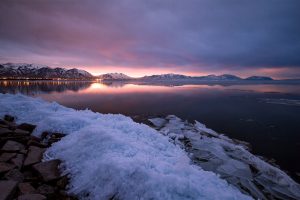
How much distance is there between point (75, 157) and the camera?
6230 mm

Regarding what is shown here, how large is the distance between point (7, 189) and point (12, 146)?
2918 mm

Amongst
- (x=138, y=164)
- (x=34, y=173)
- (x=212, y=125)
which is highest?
(x=138, y=164)

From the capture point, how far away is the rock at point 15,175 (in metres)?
5.08

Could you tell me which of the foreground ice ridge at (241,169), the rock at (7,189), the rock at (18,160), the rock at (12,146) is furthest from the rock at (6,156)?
the foreground ice ridge at (241,169)

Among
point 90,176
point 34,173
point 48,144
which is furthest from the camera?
point 48,144

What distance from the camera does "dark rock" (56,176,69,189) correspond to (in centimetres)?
520

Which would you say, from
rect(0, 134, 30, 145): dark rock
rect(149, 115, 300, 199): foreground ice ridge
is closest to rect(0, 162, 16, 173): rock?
rect(0, 134, 30, 145): dark rock

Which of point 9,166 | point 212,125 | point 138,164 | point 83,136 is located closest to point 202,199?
point 138,164

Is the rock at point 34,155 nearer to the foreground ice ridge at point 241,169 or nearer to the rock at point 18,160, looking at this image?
the rock at point 18,160

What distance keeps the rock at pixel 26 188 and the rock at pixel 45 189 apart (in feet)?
0.48

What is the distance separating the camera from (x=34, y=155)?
21.1 ft

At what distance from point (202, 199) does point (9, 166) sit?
5.61 m

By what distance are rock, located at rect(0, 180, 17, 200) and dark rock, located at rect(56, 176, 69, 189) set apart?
3.43 feet

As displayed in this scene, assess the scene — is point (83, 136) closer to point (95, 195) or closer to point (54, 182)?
point (54, 182)
